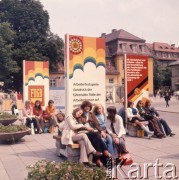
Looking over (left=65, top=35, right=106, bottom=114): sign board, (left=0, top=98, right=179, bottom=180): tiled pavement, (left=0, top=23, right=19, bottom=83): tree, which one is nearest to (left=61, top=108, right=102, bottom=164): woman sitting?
(left=65, top=35, right=106, bottom=114): sign board

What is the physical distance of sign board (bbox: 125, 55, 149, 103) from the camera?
1256 cm

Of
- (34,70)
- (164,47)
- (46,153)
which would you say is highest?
(164,47)

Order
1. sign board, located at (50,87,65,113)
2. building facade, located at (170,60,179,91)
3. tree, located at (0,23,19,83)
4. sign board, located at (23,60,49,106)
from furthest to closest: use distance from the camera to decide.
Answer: building facade, located at (170,60,179,91), tree, located at (0,23,19,83), sign board, located at (23,60,49,106), sign board, located at (50,87,65,113)

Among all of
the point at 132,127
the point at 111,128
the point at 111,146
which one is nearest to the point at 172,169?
the point at 111,146

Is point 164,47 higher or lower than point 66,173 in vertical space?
higher

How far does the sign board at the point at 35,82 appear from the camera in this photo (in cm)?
1509

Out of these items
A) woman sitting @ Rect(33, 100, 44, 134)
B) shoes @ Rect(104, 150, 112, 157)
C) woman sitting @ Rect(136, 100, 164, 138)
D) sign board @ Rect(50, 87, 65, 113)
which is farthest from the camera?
sign board @ Rect(50, 87, 65, 113)

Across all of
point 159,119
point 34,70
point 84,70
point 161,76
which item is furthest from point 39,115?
point 161,76

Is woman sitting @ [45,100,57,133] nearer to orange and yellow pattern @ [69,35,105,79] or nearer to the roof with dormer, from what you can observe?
orange and yellow pattern @ [69,35,105,79]

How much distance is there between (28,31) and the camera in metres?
38.3

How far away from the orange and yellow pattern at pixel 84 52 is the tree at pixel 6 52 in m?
26.4

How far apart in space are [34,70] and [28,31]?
947 inches

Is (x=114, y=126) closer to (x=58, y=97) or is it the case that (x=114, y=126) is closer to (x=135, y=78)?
(x=135, y=78)

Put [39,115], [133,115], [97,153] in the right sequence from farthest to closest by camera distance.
A: 1. [39,115]
2. [133,115]
3. [97,153]
